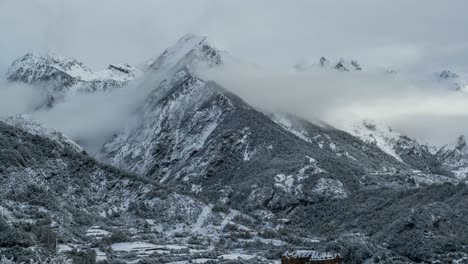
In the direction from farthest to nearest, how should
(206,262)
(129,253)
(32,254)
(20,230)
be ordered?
1. (129,253)
2. (206,262)
3. (20,230)
4. (32,254)

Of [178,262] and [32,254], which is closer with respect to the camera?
[32,254]

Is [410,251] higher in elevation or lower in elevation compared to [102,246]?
higher

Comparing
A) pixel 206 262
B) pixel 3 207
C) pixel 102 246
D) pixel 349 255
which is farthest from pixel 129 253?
pixel 349 255

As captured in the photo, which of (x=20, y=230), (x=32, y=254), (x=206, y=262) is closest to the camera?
(x=32, y=254)

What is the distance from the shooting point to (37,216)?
199 m

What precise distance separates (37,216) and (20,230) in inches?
1268

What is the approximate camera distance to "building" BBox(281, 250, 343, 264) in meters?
186

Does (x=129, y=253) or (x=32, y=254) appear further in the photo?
(x=129, y=253)

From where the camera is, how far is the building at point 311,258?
186 meters

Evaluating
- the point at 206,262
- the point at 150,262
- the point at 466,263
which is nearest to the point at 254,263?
the point at 206,262

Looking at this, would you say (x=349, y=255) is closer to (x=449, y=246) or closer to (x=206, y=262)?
(x=449, y=246)

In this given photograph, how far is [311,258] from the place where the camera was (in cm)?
18725

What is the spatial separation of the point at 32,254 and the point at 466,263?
10259cm

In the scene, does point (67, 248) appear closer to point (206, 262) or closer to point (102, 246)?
point (102, 246)
